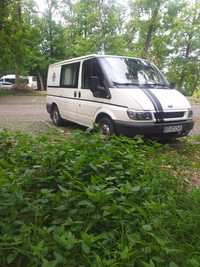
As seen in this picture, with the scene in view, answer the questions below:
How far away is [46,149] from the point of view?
3805mm

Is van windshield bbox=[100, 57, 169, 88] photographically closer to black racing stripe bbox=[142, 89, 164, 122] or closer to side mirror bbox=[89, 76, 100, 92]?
side mirror bbox=[89, 76, 100, 92]

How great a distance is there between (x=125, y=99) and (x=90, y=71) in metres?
1.63

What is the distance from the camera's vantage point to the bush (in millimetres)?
2266

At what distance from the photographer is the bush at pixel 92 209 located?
227 centimetres

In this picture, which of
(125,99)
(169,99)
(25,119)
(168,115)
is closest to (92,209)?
(125,99)

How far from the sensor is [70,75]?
821 centimetres

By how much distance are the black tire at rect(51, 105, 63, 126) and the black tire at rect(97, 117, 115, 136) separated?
2.94 metres

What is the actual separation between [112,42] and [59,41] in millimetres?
8589

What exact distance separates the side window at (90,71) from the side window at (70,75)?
43 centimetres

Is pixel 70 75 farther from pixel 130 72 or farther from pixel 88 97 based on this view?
pixel 130 72

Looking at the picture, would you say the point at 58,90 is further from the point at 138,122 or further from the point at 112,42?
the point at 112,42

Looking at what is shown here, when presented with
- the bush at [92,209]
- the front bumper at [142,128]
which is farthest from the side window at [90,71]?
the bush at [92,209]

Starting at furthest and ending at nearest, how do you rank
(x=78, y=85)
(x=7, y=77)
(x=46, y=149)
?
(x=7, y=77) < (x=78, y=85) < (x=46, y=149)

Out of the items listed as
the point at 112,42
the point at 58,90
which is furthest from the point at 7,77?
the point at 58,90
